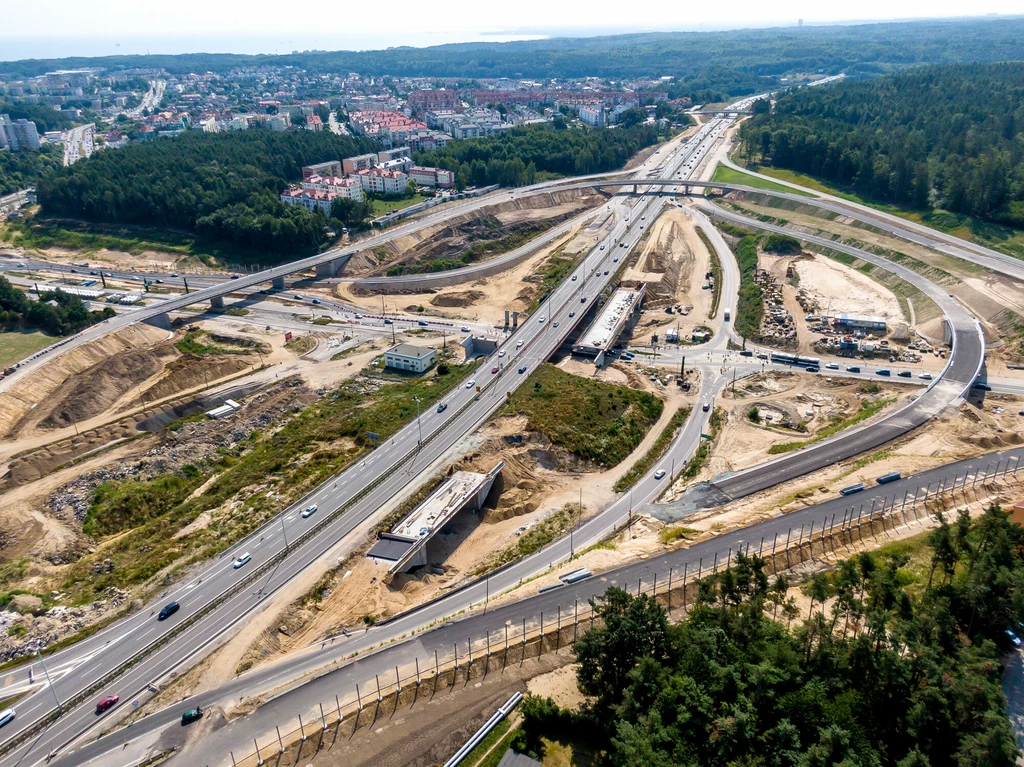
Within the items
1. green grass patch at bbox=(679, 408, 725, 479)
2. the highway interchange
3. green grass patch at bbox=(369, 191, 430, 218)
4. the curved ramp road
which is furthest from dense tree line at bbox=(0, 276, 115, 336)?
the curved ramp road

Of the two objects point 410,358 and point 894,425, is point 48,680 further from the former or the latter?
point 894,425

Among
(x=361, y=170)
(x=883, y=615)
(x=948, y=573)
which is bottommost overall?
(x=948, y=573)

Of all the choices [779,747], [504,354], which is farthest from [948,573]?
[504,354]

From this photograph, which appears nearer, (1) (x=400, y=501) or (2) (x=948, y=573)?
(2) (x=948, y=573)

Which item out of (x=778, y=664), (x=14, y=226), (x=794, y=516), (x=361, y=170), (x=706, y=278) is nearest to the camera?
(x=778, y=664)

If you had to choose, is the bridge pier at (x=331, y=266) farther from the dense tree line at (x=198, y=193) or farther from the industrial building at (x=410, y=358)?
the industrial building at (x=410, y=358)

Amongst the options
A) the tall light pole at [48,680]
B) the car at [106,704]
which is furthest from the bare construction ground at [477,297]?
the car at [106,704]

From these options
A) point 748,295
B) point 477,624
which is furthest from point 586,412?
point 748,295

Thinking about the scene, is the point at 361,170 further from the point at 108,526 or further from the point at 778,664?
the point at 778,664
